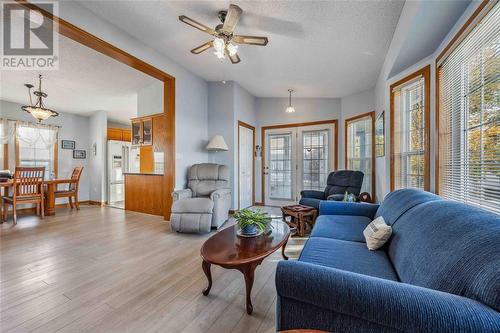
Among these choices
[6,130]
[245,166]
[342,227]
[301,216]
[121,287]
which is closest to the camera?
[121,287]

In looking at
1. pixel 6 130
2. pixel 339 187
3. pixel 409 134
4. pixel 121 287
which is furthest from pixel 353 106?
pixel 6 130

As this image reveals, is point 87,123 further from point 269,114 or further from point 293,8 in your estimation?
point 293,8

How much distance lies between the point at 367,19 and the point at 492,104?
152 centimetres

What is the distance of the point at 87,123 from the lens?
21.2 ft

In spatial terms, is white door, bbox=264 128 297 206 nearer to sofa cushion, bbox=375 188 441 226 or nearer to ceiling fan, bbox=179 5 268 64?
ceiling fan, bbox=179 5 268 64

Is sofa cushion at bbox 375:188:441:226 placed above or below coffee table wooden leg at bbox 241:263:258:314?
above

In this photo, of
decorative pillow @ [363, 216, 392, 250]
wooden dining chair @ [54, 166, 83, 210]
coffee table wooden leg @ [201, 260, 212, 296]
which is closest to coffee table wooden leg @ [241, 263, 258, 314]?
coffee table wooden leg @ [201, 260, 212, 296]

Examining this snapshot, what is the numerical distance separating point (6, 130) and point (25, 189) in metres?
1.90

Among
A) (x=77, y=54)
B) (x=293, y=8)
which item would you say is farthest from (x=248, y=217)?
(x=77, y=54)

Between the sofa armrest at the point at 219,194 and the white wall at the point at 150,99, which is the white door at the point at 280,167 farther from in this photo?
the white wall at the point at 150,99

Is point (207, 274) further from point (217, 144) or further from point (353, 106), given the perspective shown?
point (353, 106)

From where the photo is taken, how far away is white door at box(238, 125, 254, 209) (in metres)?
4.91

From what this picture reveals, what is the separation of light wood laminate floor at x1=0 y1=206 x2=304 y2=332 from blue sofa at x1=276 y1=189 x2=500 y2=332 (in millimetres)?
709

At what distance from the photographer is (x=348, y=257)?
148 centimetres
